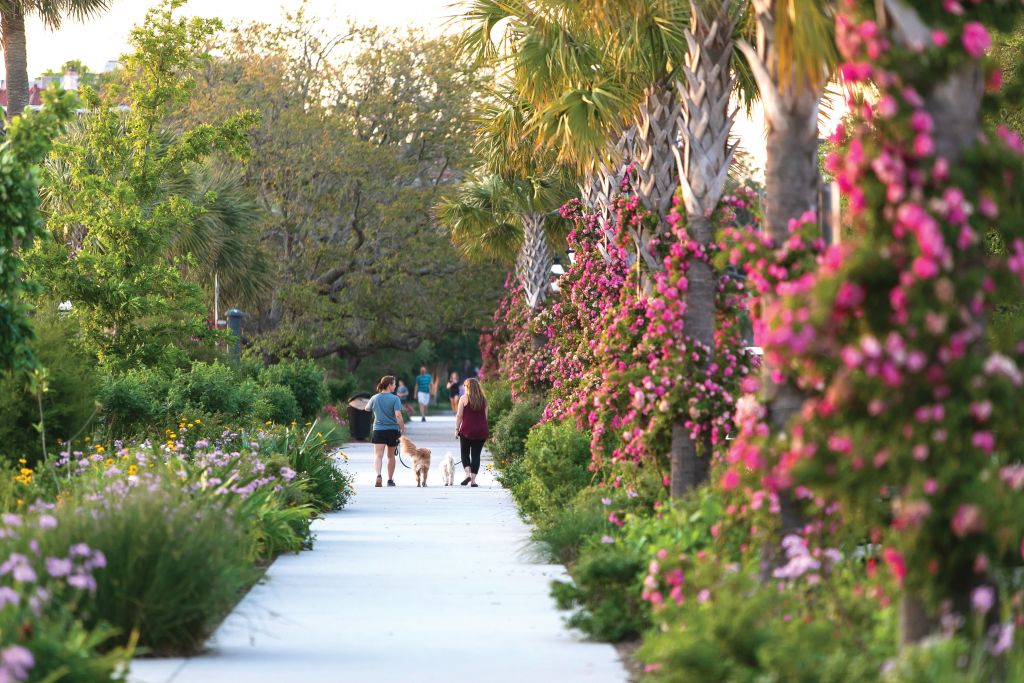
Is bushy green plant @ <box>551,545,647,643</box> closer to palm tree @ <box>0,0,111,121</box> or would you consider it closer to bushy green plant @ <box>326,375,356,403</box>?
palm tree @ <box>0,0,111,121</box>

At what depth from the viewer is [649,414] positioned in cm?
1418

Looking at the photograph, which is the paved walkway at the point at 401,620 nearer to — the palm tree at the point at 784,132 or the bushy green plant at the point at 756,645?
the bushy green plant at the point at 756,645

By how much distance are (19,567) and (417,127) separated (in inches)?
1522

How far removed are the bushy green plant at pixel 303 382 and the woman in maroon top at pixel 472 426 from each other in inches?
484

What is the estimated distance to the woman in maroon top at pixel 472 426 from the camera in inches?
1031

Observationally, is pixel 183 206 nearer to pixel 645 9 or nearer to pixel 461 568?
pixel 645 9

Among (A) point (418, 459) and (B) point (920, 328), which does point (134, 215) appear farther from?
(B) point (920, 328)

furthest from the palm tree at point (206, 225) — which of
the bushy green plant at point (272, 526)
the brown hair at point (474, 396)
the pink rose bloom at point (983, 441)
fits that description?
the pink rose bloom at point (983, 441)

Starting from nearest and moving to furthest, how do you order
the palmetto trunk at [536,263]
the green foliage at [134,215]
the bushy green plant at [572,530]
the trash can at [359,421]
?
the bushy green plant at [572,530], the green foliage at [134,215], the palmetto trunk at [536,263], the trash can at [359,421]

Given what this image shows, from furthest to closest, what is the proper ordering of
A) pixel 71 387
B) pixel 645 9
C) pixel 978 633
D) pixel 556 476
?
1. pixel 71 387
2. pixel 556 476
3. pixel 645 9
4. pixel 978 633

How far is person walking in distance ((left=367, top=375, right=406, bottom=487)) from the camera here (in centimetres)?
2539

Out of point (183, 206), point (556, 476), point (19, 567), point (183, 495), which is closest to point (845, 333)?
point (19, 567)

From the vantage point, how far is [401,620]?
1061 cm

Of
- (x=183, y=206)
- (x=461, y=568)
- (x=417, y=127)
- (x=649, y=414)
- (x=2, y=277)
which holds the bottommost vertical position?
(x=461, y=568)
